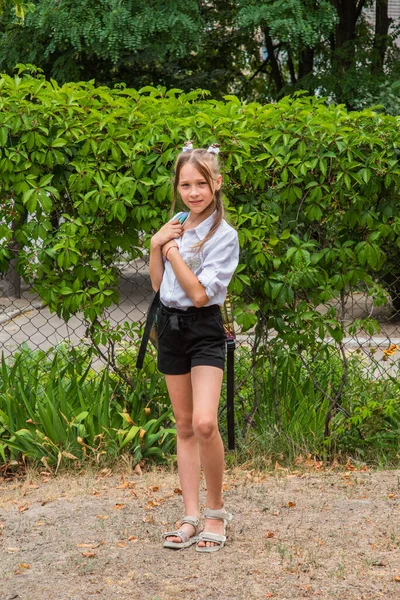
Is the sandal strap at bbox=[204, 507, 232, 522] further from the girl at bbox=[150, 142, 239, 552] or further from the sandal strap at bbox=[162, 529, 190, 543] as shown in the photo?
the sandal strap at bbox=[162, 529, 190, 543]

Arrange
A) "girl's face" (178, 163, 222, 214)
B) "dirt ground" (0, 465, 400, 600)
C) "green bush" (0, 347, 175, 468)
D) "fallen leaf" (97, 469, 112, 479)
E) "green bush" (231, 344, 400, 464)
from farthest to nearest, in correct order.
A: "green bush" (231, 344, 400, 464)
"green bush" (0, 347, 175, 468)
"fallen leaf" (97, 469, 112, 479)
"girl's face" (178, 163, 222, 214)
"dirt ground" (0, 465, 400, 600)

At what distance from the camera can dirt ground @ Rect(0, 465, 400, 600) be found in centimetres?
316

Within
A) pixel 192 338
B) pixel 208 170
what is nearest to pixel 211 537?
pixel 192 338

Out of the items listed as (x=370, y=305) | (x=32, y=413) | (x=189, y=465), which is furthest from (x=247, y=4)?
(x=189, y=465)

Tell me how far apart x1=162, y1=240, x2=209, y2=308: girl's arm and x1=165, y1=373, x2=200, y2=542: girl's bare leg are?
392mm

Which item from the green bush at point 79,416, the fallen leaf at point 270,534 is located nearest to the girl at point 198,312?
the fallen leaf at point 270,534

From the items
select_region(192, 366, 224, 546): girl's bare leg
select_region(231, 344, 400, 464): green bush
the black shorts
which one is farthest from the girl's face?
select_region(231, 344, 400, 464): green bush

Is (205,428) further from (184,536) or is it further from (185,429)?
(184,536)

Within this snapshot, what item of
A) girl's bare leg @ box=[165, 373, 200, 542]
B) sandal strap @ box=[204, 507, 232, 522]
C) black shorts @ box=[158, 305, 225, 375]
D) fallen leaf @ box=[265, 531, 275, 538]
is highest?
black shorts @ box=[158, 305, 225, 375]

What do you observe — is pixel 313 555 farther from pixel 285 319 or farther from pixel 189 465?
pixel 285 319

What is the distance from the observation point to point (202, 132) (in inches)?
182

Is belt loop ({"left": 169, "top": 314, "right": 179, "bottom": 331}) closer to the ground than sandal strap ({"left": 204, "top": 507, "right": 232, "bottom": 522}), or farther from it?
farther from it

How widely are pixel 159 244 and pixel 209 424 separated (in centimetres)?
81

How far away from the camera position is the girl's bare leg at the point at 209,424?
3451 millimetres
